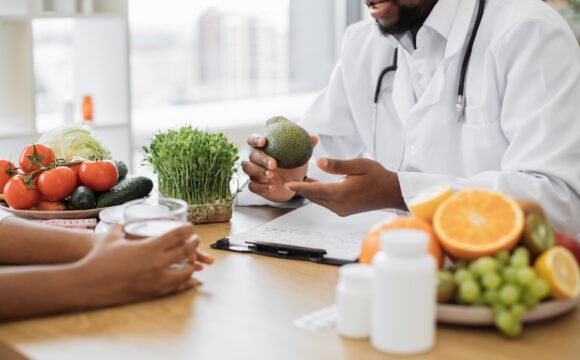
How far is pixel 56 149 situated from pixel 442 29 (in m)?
1.10

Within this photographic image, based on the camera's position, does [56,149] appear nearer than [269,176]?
No

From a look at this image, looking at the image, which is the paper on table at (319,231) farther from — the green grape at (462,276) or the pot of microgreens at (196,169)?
the green grape at (462,276)

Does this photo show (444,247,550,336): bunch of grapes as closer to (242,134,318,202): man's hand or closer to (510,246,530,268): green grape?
(510,246,530,268): green grape

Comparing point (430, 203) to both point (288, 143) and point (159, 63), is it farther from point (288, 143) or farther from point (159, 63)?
point (159, 63)

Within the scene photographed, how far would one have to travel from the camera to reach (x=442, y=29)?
2213 mm

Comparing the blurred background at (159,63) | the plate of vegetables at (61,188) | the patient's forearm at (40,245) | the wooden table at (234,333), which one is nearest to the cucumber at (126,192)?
the plate of vegetables at (61,188)

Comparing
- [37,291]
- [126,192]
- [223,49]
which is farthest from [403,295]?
[223,49]

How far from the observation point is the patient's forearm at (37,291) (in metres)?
1.35

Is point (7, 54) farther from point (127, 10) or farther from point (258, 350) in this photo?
point (258, 350)

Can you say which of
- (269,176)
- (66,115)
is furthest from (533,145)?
(66,115)

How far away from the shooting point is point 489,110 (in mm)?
2123

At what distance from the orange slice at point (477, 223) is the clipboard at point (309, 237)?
28cm

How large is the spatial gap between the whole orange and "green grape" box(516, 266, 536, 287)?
0.44 feet

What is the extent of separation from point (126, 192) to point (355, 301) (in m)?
0.91
